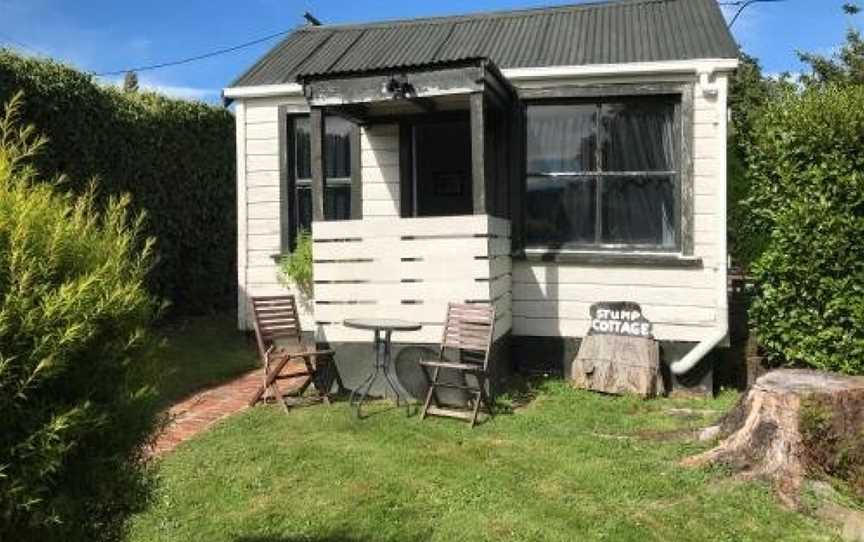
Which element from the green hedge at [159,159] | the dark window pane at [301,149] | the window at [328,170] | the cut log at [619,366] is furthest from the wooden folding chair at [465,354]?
the green hedge at [159,159]

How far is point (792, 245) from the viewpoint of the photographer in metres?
6.71

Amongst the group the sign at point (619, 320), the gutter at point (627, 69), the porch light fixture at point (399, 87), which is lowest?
the sign at point (619, 320)

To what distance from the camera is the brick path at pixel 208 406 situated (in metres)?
5.71

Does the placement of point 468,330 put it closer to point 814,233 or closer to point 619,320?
point 619,320

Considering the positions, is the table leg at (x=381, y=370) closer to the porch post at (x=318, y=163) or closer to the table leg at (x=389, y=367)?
the table leg at (x=389, y=367)

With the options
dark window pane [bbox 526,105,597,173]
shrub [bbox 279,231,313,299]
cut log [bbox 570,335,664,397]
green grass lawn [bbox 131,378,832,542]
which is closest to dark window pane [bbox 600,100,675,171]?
dark window pane [bbox 526,105,597,173]

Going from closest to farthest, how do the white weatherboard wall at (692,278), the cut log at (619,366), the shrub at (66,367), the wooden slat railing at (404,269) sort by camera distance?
the shrub at (66,367)
the wooden slat railing at (404,269)
the cut log at (619,366)
the white weatherboard wall at (692,278)

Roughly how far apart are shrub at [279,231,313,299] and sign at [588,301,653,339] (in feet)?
10.6

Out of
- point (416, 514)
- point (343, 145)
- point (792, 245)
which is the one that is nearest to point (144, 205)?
→ point (343, 145)

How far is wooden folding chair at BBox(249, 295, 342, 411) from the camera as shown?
644cm

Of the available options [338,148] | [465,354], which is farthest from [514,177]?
[338,148]

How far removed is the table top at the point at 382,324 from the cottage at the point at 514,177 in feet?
1.03

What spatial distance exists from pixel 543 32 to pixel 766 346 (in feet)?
14.3

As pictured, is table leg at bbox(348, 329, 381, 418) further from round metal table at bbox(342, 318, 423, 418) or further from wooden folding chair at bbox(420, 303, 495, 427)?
wooden folding chair at bbox(420, 303, 495, 427)
